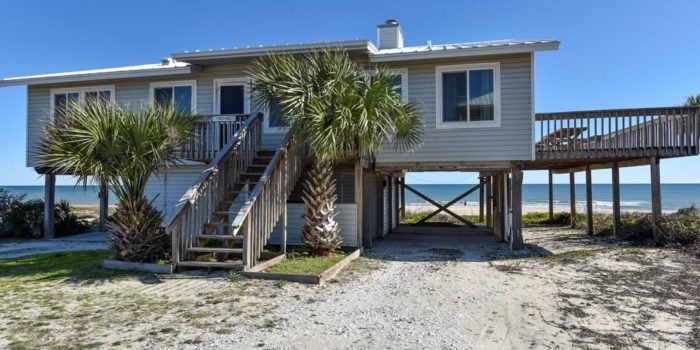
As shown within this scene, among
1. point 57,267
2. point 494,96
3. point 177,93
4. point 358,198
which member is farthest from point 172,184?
point 494,96

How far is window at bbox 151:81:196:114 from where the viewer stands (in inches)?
472

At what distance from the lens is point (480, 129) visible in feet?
33.7

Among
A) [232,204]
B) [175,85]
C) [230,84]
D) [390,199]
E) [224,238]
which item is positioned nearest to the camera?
[224,238]

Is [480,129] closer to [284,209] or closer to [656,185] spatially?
[656,185]

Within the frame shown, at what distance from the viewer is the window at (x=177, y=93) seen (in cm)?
1199

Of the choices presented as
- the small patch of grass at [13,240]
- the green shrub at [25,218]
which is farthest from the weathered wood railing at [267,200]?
the green shrub at [25,218]

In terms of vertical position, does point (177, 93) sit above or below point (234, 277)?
above

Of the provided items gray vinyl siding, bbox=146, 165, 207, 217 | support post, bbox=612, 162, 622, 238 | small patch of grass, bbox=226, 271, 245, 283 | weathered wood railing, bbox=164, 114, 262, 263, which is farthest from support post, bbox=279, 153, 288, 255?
support post, bbox=612, 162, 622, 238

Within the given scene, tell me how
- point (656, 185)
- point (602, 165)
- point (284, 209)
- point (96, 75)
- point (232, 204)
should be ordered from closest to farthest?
point (232, 204)
point (284, 209)
point (656, 185)
point (96, 75)
point (602, 165)

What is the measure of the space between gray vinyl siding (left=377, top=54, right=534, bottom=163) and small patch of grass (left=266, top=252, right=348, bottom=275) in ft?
10.3

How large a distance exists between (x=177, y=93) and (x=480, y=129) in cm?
801

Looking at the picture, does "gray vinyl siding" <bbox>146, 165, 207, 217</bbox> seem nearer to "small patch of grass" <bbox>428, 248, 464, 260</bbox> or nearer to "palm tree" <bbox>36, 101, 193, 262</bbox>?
"palm tree" <bbox>36, 101, 193, 262</bbox>

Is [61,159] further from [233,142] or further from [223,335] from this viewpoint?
[223,335]

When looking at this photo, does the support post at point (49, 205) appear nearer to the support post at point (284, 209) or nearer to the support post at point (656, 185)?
the support post at point (284, 209)
